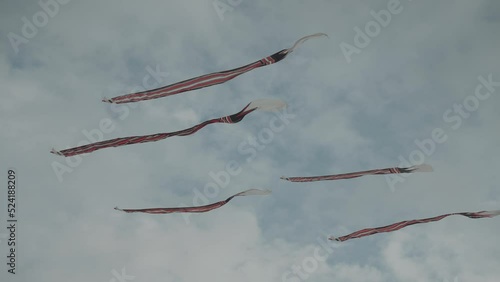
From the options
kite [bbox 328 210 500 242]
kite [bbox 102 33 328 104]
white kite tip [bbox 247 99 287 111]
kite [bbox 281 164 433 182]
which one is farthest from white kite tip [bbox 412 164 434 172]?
kite [bbox 102 33 328 104]

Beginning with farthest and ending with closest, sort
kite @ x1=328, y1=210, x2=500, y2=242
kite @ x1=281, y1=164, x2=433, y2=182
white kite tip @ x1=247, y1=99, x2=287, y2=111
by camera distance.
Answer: kite @ x1=328, y1=210, x2=500, y2=242
kite @ x1=281, y1=164, x2=433, y2=182
white kite tip @ x1=247, y1=99, x2=287, y2=111

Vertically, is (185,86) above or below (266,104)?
above

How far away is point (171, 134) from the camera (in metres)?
33.7

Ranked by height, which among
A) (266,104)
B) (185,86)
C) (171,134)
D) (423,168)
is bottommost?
(266,104)

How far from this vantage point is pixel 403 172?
121ft

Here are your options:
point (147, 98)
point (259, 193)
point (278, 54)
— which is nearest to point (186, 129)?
point (147, 98)

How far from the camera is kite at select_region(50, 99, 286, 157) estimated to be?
28.7m

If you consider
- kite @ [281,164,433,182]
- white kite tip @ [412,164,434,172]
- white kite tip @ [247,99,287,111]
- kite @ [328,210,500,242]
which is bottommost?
kite @ [328,210,500,242]

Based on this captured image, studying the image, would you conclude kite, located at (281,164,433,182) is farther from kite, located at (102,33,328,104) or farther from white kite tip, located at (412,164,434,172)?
kite, located at (102,33,328,104)

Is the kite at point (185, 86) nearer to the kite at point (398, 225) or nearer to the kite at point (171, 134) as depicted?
the kite at point (171, 134)

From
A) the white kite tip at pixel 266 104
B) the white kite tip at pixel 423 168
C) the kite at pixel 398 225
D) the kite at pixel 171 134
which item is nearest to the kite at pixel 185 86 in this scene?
A: the white kite tip at pixel 266 104

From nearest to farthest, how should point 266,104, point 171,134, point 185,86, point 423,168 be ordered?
point 266,104
point 185,86
point 171,134
point 423,168

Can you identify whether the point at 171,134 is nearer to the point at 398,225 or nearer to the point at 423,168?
the point at 423,168

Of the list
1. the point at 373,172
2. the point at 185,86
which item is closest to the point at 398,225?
the point at 373,172
